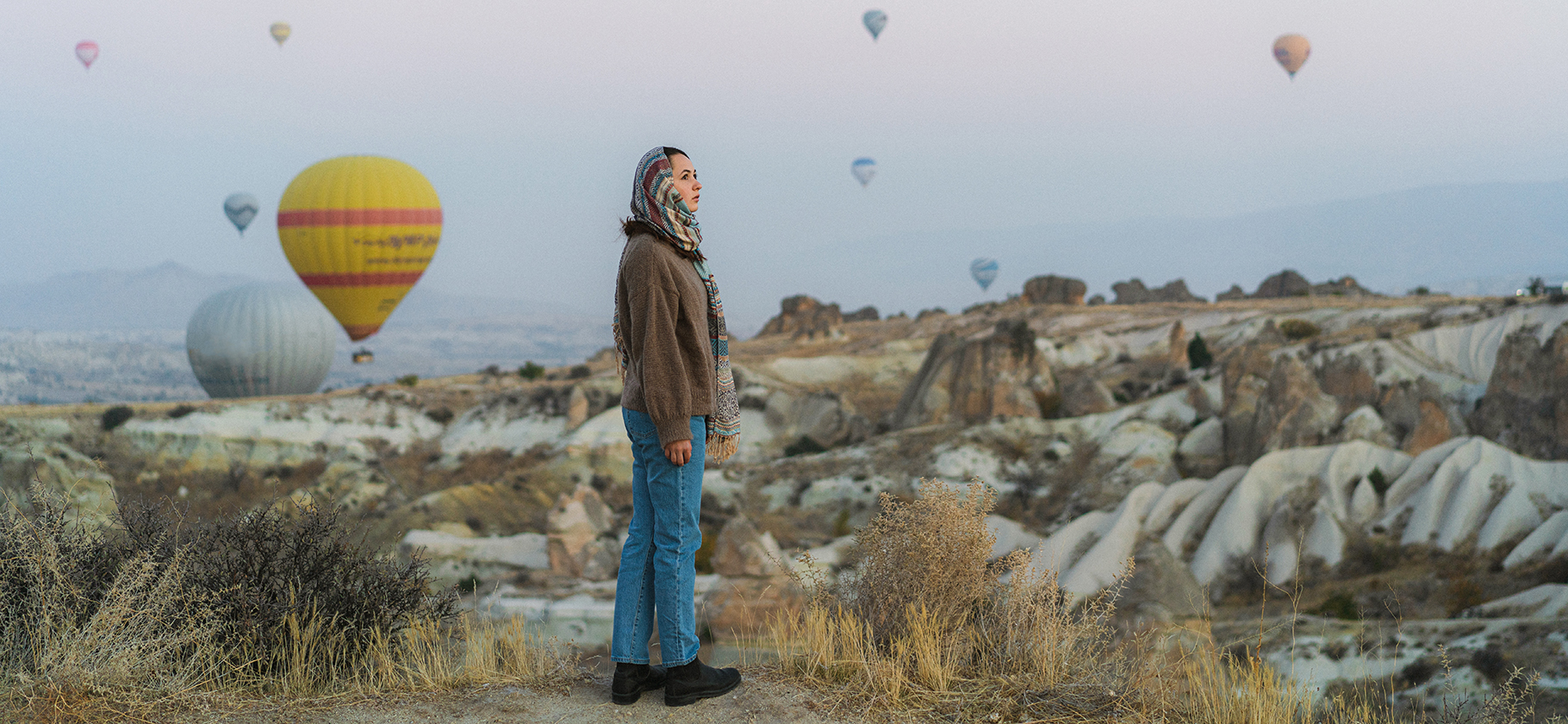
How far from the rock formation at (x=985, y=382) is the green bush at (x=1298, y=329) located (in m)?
10.1

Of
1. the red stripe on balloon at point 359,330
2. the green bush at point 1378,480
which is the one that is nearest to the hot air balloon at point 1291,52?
the green bush at point 1378,480

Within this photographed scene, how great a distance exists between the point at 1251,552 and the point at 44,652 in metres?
30.6

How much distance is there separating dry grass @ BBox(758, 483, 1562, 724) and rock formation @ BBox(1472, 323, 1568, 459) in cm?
3279

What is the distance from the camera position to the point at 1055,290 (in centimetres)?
6456

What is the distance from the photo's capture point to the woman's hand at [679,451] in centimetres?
440

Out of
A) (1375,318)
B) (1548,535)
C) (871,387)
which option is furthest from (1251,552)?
(871,387)

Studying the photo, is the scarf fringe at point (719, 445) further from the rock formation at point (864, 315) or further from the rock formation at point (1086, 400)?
the rock formation at point (864, 315)

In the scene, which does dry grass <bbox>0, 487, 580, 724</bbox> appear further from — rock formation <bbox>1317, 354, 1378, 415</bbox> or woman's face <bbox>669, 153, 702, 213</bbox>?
rock formation <bbox>1317, 354, 1378, 415</bbox>

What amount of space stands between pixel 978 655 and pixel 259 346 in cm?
5520

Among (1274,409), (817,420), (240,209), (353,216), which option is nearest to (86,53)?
(240,209)

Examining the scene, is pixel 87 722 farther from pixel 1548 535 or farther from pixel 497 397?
pixel 497 397

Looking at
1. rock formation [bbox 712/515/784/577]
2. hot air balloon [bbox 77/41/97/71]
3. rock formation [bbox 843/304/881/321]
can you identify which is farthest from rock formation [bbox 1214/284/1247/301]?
hot air balloon [bbox 77/41/97/71]

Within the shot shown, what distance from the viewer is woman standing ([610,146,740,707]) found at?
4395 mm

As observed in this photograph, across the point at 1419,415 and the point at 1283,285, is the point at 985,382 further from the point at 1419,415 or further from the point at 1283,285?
the point at 1283,285
